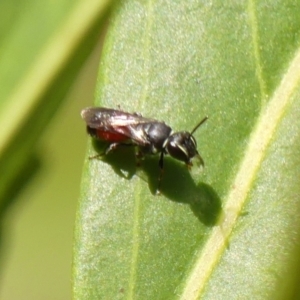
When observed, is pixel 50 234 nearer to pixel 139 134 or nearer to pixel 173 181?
pixel 139 134

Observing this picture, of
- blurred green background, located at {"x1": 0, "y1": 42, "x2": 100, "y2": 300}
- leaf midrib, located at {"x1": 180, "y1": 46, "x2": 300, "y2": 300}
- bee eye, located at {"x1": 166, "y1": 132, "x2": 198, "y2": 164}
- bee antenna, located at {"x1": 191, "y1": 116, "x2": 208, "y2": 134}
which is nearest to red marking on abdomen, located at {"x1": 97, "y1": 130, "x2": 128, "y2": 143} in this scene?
bee eye, located at {"x1": 166, "y1": 132, "x2": 198, "y2": 164}

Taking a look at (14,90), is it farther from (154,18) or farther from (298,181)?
(298,181)

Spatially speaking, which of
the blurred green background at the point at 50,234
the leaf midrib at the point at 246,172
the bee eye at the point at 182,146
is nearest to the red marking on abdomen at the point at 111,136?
the bee eye at the point at 182,146

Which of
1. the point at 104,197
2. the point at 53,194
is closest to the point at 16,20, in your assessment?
the point at 104,197

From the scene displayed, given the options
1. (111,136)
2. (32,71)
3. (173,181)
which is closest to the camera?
(32,71)

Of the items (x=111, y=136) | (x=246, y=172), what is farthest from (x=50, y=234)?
(x=246, y=172)

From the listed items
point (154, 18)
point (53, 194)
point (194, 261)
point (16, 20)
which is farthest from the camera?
point (53, 194)

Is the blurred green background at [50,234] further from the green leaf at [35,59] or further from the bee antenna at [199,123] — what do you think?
the bee antenna at [199,123]

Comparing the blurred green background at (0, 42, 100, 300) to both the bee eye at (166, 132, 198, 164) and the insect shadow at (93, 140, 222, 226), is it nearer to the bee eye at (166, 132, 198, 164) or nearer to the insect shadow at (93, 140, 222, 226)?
the insect shadow at (93, 140, 222, 226)
